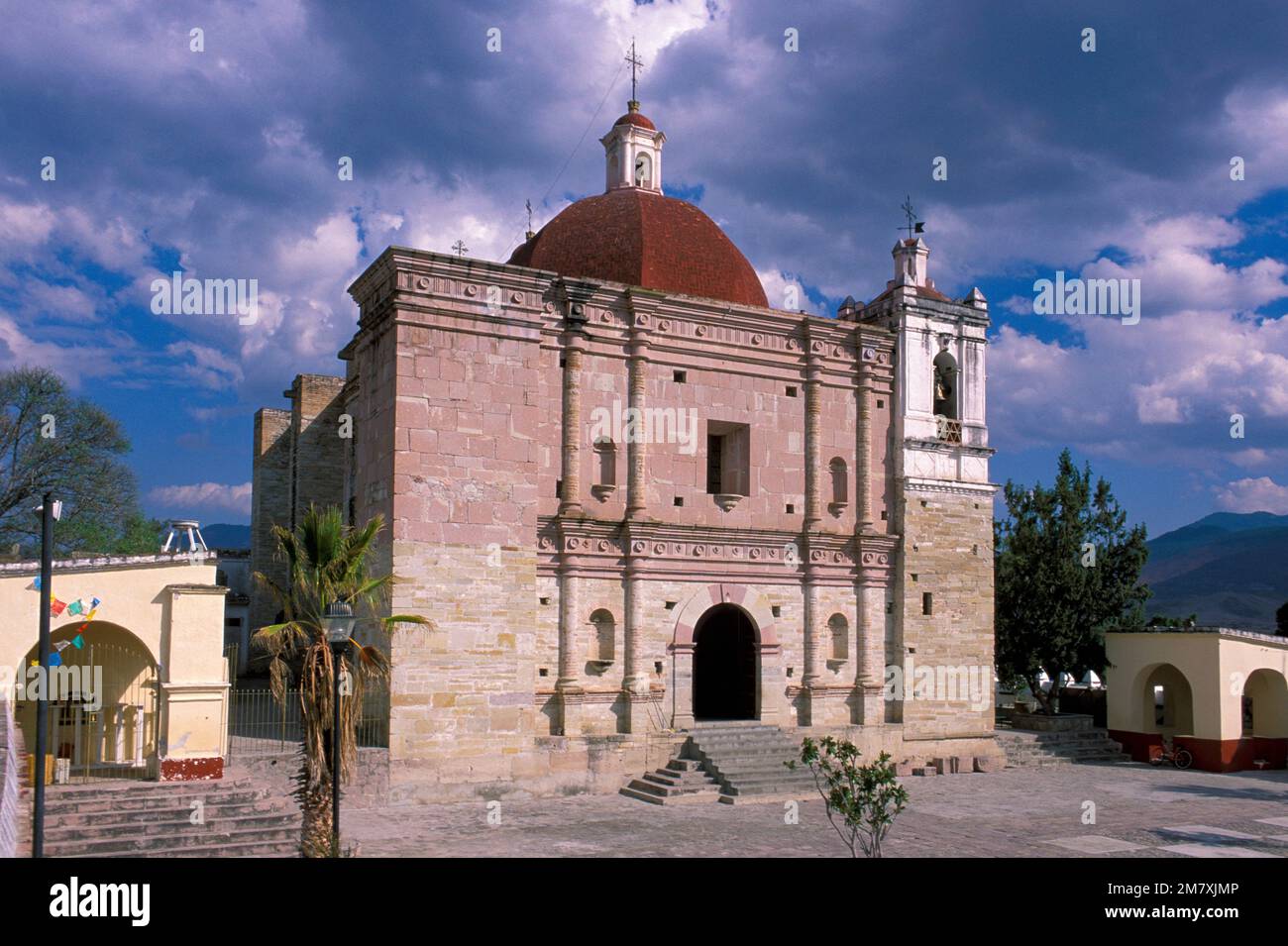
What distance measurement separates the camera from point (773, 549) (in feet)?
75.8

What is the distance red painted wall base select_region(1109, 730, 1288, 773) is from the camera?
83.5ft

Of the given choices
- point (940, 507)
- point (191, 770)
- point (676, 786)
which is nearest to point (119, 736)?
point (191, 770)

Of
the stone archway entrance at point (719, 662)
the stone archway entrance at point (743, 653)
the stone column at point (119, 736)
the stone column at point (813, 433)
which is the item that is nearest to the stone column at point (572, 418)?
the stone archway entrance at point (743, 653)

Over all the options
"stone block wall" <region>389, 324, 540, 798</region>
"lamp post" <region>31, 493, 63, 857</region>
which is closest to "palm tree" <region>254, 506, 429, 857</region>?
"lamp post" <region>31, 493, 63, 857</region>

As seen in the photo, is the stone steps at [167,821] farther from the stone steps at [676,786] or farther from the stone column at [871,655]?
the stone column at [871,655]

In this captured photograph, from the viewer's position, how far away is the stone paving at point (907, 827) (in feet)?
50.8

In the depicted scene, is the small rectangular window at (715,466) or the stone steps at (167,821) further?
the small rectangular window at (715,466)

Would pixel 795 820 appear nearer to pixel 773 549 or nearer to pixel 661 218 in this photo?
pixel 773 549

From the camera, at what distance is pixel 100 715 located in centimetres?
1770

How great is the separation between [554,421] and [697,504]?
3531mm

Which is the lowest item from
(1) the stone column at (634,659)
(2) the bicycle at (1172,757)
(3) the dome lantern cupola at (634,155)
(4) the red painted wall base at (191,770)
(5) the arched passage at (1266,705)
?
(2) the bicycle at (1172,757)

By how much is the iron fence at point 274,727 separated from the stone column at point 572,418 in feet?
16.7

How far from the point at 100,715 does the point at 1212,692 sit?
23763 mm
